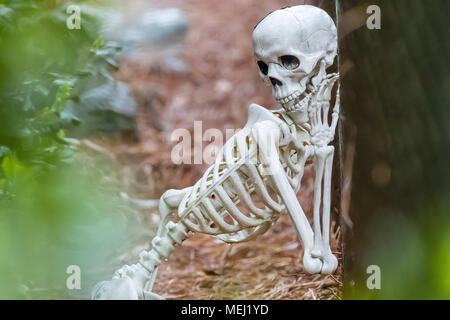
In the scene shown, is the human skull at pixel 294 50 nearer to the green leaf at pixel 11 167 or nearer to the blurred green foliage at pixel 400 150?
the blurred green foliage at pixel 400 150

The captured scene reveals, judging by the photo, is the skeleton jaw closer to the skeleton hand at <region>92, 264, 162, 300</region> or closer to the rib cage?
the rib cage

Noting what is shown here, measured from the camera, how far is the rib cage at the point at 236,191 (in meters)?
0.96

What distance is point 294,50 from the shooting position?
0.95 metres

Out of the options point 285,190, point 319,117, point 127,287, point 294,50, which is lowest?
point 127,287

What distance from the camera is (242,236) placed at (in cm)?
105

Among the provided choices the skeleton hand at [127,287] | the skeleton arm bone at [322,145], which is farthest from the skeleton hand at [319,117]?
the skeleton hand at [127,287]

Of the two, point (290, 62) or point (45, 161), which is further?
point (45, 161)

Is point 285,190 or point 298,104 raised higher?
point 298,104

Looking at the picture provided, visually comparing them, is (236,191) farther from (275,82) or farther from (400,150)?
(400,150)

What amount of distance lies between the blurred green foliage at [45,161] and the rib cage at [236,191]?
0.28 meters

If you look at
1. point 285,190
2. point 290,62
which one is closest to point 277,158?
point 285,190

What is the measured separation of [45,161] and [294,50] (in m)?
0.49

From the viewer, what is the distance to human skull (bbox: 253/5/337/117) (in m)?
0.95
